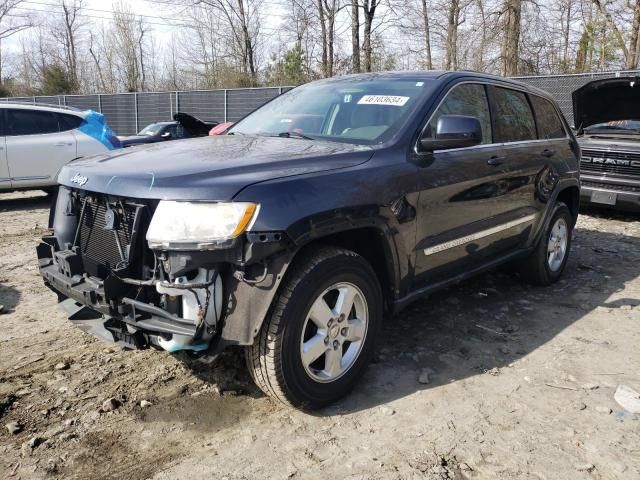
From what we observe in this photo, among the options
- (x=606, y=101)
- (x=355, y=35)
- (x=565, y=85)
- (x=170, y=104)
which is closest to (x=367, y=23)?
(x=355, y=35)

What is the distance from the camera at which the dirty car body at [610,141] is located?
7.93 meters

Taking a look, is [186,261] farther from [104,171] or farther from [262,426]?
[262,426]

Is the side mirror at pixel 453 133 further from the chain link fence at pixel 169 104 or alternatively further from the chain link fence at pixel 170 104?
the chain link fence at pixel 169 104

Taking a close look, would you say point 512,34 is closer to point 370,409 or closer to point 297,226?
point 370,409

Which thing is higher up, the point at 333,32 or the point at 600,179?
the point at 333,32

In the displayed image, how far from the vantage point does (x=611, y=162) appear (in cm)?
815

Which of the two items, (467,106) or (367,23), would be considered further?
(367,23)

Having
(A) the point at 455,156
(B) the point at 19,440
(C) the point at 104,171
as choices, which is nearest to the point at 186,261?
(C) the point at 104,171

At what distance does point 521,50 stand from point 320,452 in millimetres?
23093

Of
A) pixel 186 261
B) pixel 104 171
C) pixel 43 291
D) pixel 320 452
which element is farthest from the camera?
pixel 43 291

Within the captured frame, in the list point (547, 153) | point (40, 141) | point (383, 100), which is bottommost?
point (547, 153)

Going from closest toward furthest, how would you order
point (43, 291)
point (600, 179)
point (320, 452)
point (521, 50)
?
point (320, 452)
point (43, 291)
point (600, 179)
point (521, 50)

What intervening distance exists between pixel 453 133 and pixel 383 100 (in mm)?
605

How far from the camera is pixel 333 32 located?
1173 inches
